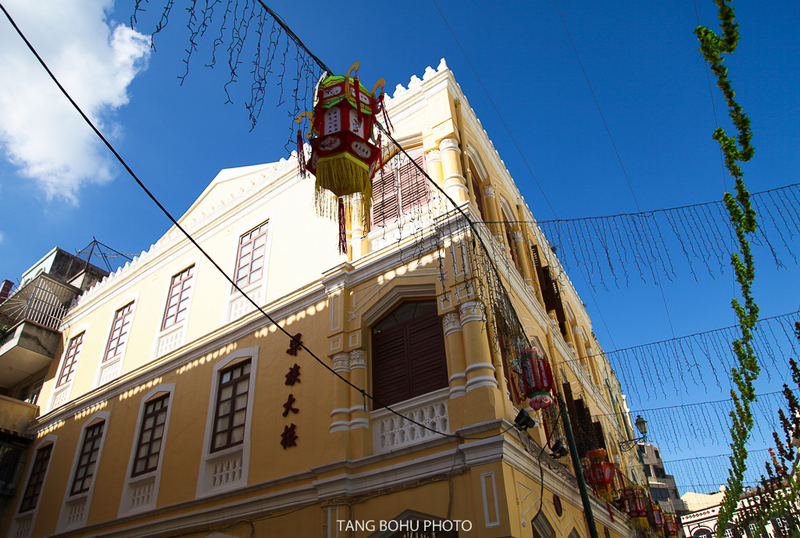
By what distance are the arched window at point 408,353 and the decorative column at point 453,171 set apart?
210 cm

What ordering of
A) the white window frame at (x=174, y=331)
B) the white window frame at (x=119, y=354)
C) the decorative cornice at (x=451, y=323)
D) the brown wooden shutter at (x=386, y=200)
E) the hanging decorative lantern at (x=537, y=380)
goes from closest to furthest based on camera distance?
1. the hanging decorative lantern at (x=537, y=380)
2. the decorative cornice at (x=451, y=323)
3. the brown wooden shutter at (x=386, y=200)
4. the white window frame at (x=174, y=331)
5. the white window frame at (x=119, y=354)

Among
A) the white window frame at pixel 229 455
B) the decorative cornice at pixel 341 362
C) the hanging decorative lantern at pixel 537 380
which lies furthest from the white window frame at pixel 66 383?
the hanging decorative lantern at pixel 537 380

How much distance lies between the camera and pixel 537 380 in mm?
7746

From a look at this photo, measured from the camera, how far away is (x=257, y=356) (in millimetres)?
10578

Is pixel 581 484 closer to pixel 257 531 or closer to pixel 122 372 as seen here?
pixel 257 531

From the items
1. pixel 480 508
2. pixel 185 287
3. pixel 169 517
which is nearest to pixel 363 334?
pixel 480 508

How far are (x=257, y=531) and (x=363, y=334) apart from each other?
12.4ft

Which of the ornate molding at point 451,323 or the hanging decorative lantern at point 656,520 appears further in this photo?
the hanging decorative lantern at point 656,520

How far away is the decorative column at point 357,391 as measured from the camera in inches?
322

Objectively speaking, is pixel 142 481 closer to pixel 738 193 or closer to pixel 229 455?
pixel 229 455

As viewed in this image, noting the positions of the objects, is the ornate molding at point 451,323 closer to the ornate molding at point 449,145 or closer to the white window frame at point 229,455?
the ornate molding at point 449,145

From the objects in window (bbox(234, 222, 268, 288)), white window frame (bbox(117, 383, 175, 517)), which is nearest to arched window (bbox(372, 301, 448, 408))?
window (bbox(234, 222, 268, 288))

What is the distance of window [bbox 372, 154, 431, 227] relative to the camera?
33.6 ft

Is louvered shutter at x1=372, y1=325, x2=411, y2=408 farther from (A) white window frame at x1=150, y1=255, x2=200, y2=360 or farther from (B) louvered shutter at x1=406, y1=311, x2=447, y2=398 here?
(A) white window frame at x1=150, y1=255, x2=200, y2=360
